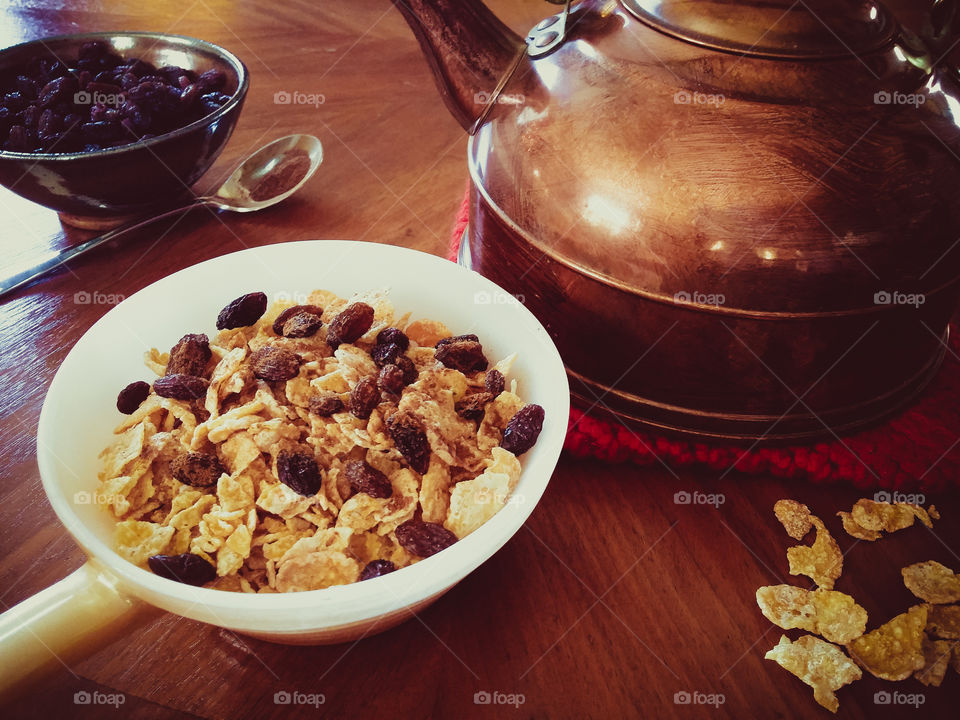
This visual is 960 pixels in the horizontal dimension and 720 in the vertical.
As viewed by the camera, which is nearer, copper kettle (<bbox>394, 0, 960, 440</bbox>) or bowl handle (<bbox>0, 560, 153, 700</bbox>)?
bowl handle (<bbox>0, 560, 153, 700</bbox>)

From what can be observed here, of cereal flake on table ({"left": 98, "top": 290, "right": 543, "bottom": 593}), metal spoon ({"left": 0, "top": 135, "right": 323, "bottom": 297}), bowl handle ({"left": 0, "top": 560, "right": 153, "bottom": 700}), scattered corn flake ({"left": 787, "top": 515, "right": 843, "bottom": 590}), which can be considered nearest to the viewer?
bowl handle ({"left": 0, "top": 560, "right": 153, "bottom": 700})

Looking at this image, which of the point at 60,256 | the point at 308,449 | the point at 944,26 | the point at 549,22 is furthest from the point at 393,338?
the point at 944,26

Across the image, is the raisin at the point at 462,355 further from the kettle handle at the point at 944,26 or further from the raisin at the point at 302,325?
the kettle handle at the point at 944,26

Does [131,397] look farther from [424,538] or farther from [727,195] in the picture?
[727,195]

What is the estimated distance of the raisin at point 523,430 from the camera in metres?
0.48

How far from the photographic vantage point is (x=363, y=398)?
502mm

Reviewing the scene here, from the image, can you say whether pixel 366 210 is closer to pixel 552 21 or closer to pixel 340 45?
pixel 552 21

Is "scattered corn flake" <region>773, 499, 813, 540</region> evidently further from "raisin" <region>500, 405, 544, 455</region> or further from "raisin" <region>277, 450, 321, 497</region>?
"raisin" <region>277, 450, 321, 497</region>

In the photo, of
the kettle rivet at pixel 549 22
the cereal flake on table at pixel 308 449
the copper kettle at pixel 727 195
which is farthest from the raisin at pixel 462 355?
the kettle rivet at pixel 549 22

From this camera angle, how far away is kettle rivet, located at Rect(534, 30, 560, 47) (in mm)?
623

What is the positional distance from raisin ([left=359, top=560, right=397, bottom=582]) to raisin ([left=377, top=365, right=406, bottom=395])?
14cm

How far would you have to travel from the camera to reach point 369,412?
0.51m

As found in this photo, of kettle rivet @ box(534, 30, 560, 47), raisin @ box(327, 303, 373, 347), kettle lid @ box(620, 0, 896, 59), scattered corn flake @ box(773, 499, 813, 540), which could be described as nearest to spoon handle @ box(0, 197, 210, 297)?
raisin @ box(327, 303, 373, 347)

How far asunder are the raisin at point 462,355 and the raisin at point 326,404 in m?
0.09
